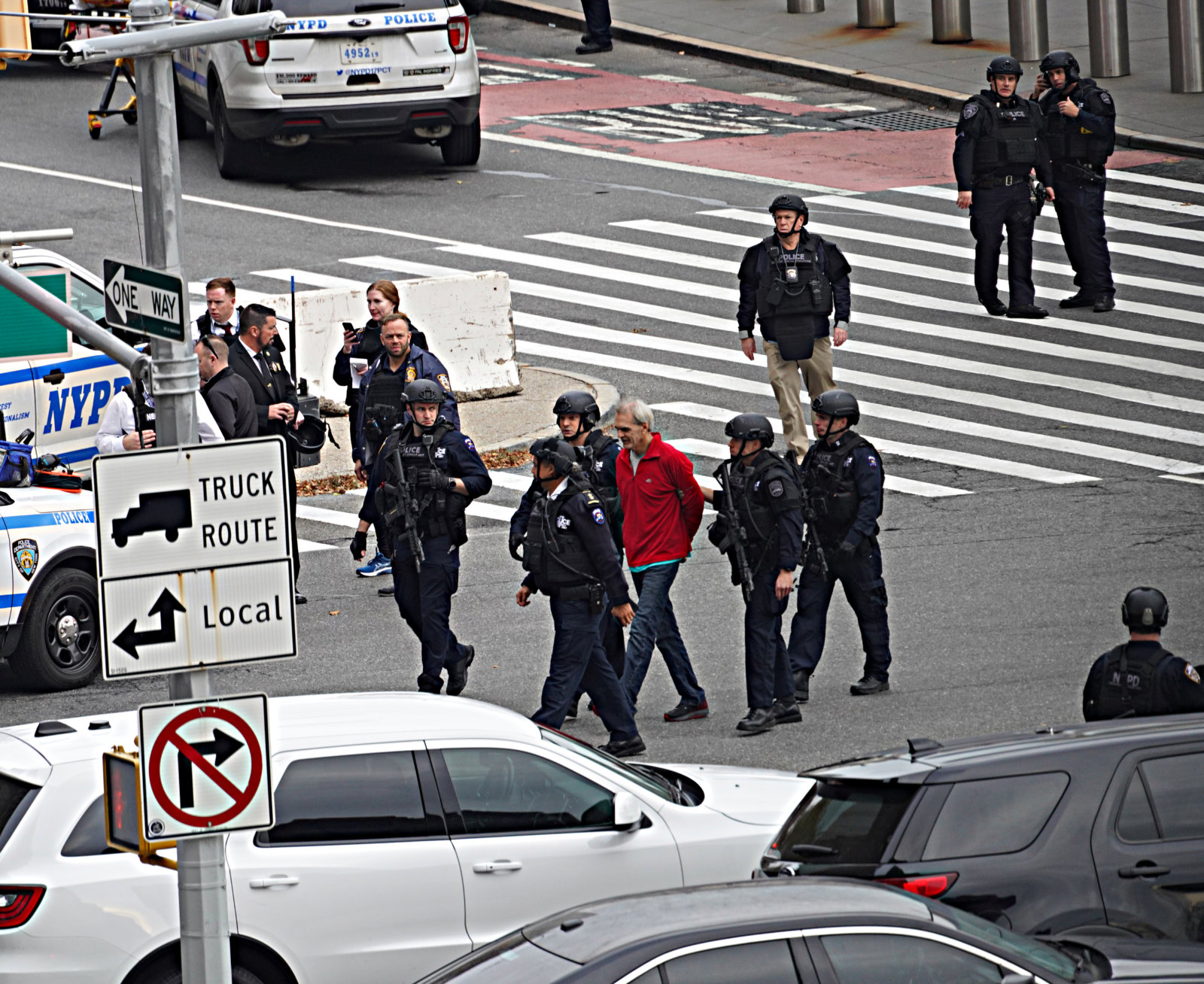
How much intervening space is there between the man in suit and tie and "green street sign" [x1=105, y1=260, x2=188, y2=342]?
6.34 metres

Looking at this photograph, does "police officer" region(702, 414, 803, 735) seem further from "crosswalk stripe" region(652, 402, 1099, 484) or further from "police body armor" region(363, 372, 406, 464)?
"crosswalk stripe" region(652, 402, 1099, 484)

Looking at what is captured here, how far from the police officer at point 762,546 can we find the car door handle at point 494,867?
3677 millimetres

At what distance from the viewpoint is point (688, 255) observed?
22.8 meters

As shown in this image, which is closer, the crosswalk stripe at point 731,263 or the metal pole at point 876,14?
the crosswalk stripe at point 731,263

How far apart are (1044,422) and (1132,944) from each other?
38.6ft

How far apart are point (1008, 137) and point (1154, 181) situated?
6329 mm

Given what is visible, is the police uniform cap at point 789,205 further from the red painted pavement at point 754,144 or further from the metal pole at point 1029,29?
the metal pole at point 1029,29

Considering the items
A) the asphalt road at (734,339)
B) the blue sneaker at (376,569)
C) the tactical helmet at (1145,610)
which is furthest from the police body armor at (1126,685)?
the blue sneaker at (376,569)

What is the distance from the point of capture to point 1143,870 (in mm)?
7457

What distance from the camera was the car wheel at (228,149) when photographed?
79.9ft

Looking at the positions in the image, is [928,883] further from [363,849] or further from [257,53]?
[257,53]

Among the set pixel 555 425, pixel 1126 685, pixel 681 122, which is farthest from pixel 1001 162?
pixel 1126 685

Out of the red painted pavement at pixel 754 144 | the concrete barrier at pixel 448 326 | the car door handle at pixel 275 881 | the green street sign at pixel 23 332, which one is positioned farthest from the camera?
the red painted pavement at pixel 754 144

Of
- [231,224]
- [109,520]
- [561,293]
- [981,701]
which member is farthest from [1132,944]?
[231,224]
